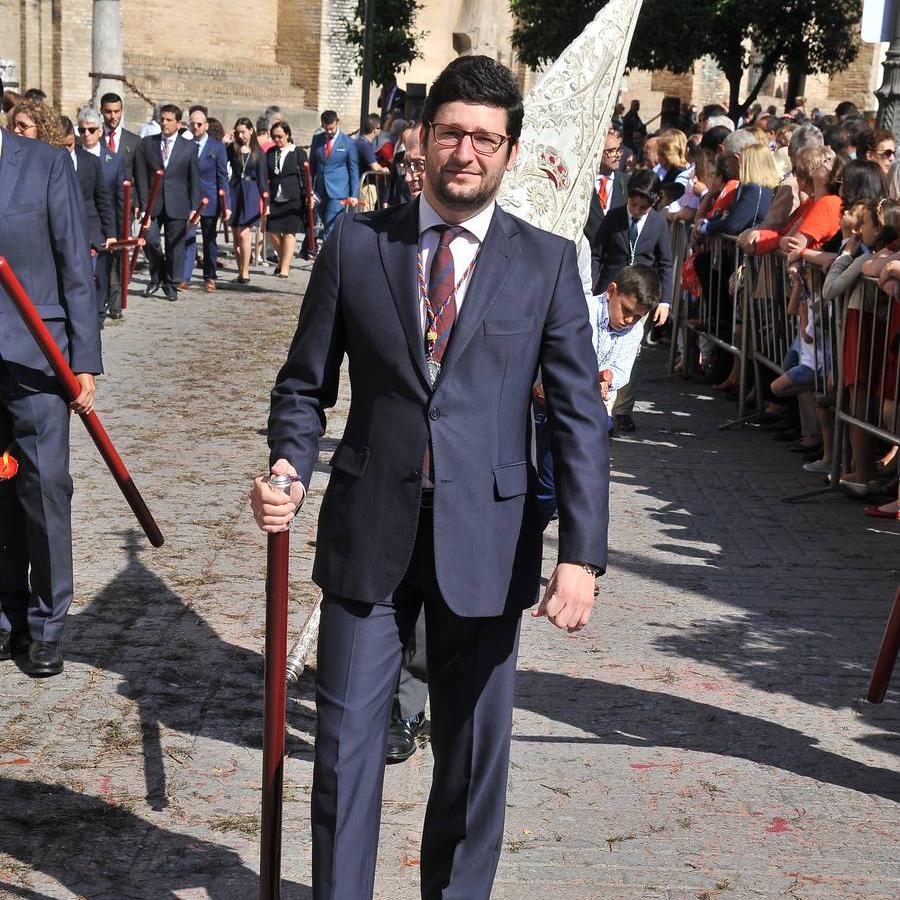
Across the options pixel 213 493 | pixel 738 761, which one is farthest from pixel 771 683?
pixel 213 493

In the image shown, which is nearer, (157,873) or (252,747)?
(157,873)

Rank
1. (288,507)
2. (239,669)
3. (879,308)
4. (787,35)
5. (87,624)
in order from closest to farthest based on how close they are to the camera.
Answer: (288,507)
(239,669)
(87,624)
(879,308)
(787,35)

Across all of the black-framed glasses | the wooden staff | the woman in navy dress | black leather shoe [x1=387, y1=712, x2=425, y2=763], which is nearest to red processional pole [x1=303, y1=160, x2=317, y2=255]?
the woman in navy dress

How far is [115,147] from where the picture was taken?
52.5ft

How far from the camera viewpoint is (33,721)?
17.7 ft

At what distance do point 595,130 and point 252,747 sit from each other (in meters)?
2.89

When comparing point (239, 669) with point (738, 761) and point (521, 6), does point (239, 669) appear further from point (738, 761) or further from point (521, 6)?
point (521, 6)

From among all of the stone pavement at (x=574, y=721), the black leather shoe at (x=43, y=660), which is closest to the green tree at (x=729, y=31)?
the stone pavement at (x=574, y=721)

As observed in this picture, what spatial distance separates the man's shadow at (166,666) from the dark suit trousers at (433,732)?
1.30 metres

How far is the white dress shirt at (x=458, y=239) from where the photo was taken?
3627mm

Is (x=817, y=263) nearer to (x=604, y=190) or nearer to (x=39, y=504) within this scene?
(x=604, y=190)

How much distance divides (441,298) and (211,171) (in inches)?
610

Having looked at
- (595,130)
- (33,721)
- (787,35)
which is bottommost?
(33,721)

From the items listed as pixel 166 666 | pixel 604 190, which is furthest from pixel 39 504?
pixel 604 190
